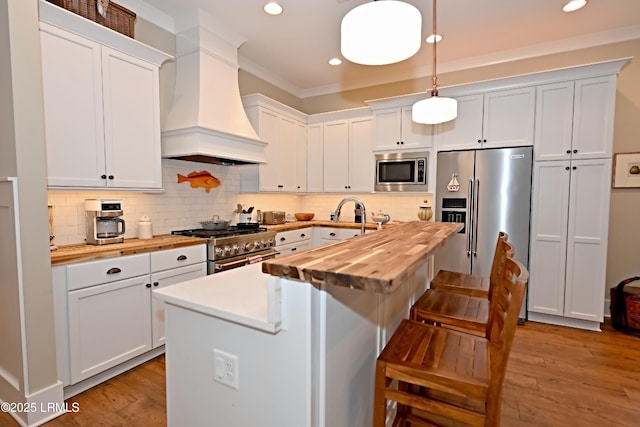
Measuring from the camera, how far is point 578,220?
314 centimetres

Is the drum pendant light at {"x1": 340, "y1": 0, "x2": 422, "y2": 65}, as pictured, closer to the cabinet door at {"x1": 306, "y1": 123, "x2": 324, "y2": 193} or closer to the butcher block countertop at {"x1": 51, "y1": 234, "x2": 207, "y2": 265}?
the butcher block countertop at {"x1": 51, "y1": 234, "x2": 207, "y2": 265}

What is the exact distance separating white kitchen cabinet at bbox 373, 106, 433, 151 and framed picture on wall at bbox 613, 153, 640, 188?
187 centimetres

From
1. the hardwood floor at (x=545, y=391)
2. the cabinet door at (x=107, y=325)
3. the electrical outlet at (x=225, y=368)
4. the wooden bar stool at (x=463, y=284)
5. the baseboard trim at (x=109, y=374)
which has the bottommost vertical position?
the hardwood floor at (x=545, y=391)

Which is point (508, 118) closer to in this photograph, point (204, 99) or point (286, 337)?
point (204, 99)

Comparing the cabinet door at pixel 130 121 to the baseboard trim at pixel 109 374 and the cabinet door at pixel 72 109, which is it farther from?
the baseboard trim at pixel 109 374

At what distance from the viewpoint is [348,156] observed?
177 inches

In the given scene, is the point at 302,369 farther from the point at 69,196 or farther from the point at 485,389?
the point at 69,196

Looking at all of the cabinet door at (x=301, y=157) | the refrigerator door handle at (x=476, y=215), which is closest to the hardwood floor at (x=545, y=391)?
the refrigerator door handle at (x=476, y=215)

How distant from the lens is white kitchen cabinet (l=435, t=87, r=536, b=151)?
3293mm

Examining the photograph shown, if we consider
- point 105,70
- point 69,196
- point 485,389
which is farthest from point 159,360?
point 485,389

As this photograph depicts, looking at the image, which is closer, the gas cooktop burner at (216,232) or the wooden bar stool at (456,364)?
Result: the wooden bar stool at (456,364)

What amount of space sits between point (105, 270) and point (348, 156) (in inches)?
126

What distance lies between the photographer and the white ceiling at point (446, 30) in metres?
2.84

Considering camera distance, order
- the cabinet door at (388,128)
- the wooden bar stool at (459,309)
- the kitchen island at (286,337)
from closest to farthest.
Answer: the kitchen island at (286,337) < the wooden bar stool at (459,309) < the cabinet door at (388,128)
